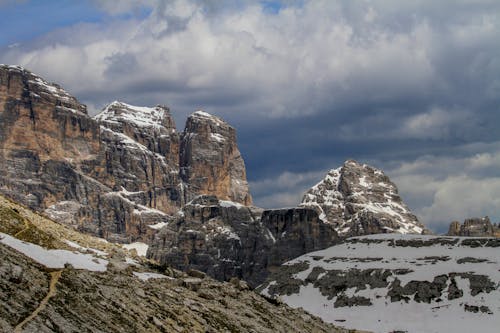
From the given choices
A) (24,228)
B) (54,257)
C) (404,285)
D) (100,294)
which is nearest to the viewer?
(100,294)

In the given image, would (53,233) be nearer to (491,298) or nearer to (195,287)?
(195,287)

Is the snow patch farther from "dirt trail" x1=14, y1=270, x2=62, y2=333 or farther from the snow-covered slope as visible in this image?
the snow-covered slope

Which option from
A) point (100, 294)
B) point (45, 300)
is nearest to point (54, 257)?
point (100, 294)

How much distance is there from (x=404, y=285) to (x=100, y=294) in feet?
373

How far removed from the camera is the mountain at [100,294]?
177 feet

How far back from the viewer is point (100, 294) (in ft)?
204

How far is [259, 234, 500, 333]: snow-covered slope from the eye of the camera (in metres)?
152

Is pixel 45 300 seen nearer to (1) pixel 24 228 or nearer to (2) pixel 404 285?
(1) pixel 24 228

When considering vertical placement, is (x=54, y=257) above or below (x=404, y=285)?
above

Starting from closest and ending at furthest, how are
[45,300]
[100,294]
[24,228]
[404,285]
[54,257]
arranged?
[45,300] → [100,294] → [54,257] → [24,228] → [404,285]

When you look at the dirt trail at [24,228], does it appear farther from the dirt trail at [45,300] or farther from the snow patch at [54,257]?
the dirt trail at [45,300]

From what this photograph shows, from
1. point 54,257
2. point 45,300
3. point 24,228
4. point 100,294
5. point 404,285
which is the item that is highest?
point 24,228

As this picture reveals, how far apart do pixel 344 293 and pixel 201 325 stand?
10828 centimetres

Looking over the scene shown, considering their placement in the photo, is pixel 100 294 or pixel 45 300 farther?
pixel 100 294
